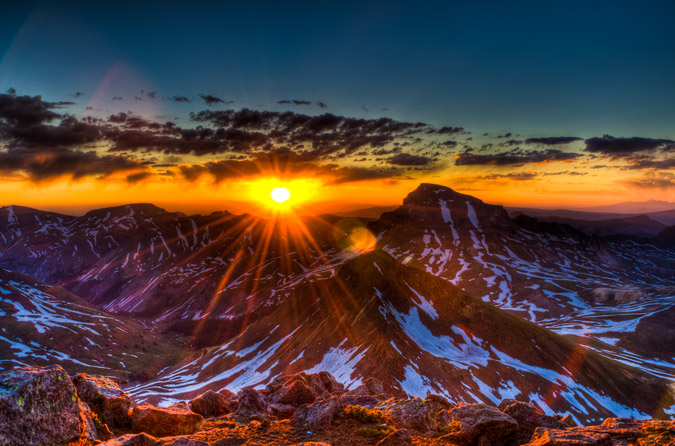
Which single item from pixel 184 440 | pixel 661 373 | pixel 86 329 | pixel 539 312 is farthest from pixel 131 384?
pixel 539 312

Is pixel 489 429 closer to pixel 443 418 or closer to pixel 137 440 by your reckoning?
pixel 443 418

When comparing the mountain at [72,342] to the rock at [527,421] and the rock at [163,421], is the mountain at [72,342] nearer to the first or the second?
the rock at [163,421]

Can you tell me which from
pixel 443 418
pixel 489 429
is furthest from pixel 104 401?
pixel 489 429

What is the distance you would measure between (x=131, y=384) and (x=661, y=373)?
597 feet

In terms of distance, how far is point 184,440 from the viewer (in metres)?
11.5

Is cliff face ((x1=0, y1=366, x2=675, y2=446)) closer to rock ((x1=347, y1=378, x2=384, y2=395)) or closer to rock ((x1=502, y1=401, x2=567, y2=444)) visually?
rock ((x1=502, y1=401, x2=567, y2=444))

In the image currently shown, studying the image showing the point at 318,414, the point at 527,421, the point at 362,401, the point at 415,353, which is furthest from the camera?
the point at 415,353

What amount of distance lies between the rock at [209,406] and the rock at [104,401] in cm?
535

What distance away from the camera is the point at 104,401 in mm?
14219

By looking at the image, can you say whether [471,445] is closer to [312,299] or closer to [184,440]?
[184,440]

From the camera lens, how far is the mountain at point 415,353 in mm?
71750

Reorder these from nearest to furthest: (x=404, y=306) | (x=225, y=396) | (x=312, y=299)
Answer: (x=225, y=396) < (x=404, y=306) < (x=312, y=299)

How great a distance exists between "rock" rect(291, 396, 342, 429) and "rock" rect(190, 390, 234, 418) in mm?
4948

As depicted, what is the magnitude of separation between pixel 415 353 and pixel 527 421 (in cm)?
6354
